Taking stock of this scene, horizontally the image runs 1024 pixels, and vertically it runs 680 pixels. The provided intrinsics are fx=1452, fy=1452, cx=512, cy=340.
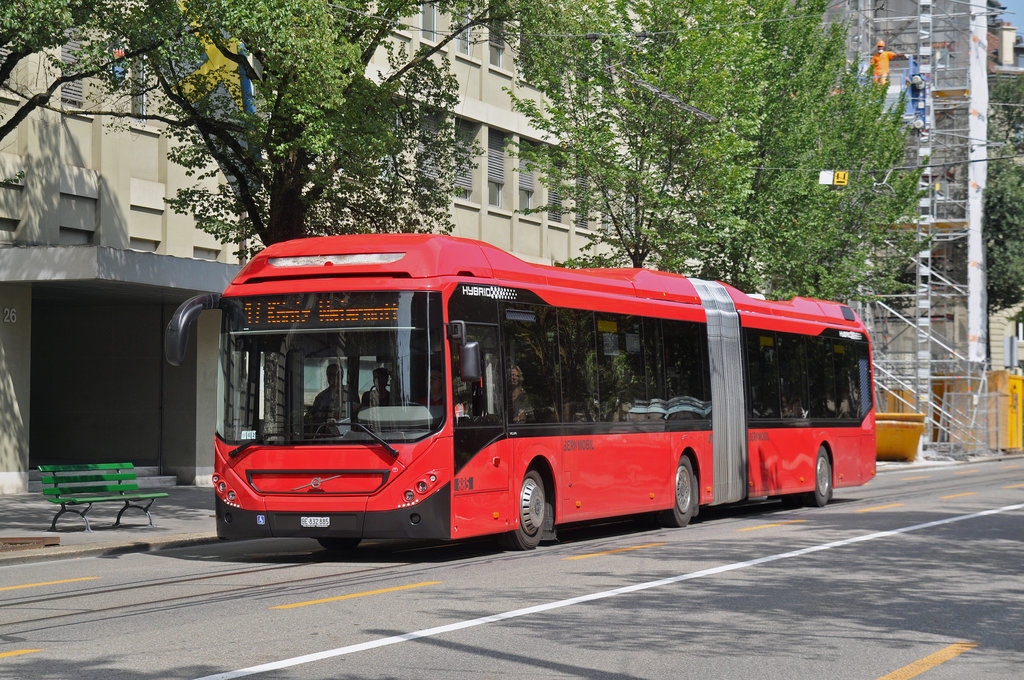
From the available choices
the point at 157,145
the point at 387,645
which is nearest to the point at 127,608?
the point at 387,645

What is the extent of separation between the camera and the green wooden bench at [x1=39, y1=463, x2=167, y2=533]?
57.8ft

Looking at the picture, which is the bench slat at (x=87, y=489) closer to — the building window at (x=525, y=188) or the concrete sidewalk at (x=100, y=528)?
the concrete sidewalk at (x=100, y=528)

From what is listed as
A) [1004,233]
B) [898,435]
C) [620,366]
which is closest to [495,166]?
[898,435]

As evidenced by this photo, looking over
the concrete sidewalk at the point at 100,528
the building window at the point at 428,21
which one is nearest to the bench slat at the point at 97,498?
the concrete sidewalk at the point at 100,528

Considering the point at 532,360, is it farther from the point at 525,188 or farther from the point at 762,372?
the point at 525,188

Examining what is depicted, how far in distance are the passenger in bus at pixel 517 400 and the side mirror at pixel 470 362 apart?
1.43 metres

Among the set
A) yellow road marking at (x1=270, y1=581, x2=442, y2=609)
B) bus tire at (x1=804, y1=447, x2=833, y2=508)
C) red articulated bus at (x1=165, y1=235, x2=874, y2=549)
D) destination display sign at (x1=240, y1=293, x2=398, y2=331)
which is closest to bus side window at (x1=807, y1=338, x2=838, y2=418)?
bus tire at (x1=804, y1=447, x2=833, y2=508)

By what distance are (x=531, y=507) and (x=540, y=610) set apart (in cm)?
534

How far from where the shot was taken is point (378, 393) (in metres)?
13.8

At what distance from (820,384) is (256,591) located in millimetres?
14414

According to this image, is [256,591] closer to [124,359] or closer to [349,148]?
[349,148]

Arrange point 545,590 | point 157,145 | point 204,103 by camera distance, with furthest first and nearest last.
Result: 1. point 157,145
2. point 204,103
3. point 545,590

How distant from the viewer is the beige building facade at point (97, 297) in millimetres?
24531

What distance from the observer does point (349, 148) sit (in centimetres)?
1884
